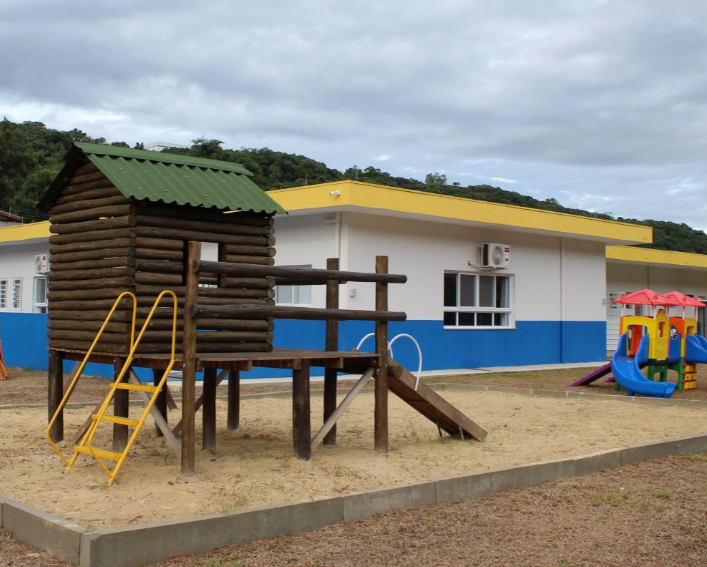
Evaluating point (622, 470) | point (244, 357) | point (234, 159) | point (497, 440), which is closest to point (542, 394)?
point (497, 440)

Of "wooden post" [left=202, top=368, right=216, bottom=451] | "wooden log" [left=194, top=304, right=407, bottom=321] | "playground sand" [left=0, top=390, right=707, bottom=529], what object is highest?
"wooden log" [left=194, top=304, right=407, bottom=321]

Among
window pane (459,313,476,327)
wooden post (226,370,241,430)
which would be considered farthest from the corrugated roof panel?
window pane (459,313,476,327)

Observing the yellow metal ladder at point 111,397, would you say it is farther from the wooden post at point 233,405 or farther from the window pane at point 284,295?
the window pane at point 284,295

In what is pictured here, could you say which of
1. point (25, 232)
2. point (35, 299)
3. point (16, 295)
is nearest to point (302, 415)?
point (25, 232)

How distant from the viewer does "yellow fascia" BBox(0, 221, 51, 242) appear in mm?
22109

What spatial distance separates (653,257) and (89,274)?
2511cm

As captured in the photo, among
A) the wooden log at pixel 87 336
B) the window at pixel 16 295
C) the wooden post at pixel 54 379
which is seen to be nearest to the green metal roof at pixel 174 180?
the wooden log at pixel 87 336

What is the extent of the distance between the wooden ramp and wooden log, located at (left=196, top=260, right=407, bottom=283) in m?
0.89

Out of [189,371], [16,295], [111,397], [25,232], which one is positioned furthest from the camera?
[16,295]

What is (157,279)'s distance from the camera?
25.0ft

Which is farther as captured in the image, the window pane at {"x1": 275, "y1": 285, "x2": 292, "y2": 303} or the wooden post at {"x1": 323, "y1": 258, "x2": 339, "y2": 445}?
the window pane at {"x1": 275, "y1": 285, "x2": 292, "y2": 303}

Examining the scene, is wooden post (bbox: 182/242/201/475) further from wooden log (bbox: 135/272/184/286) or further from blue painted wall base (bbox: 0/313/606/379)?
blue painted wall base (bbox: 0/313/606/379)

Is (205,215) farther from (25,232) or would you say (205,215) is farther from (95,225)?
(25,232)

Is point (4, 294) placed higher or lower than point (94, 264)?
lower
